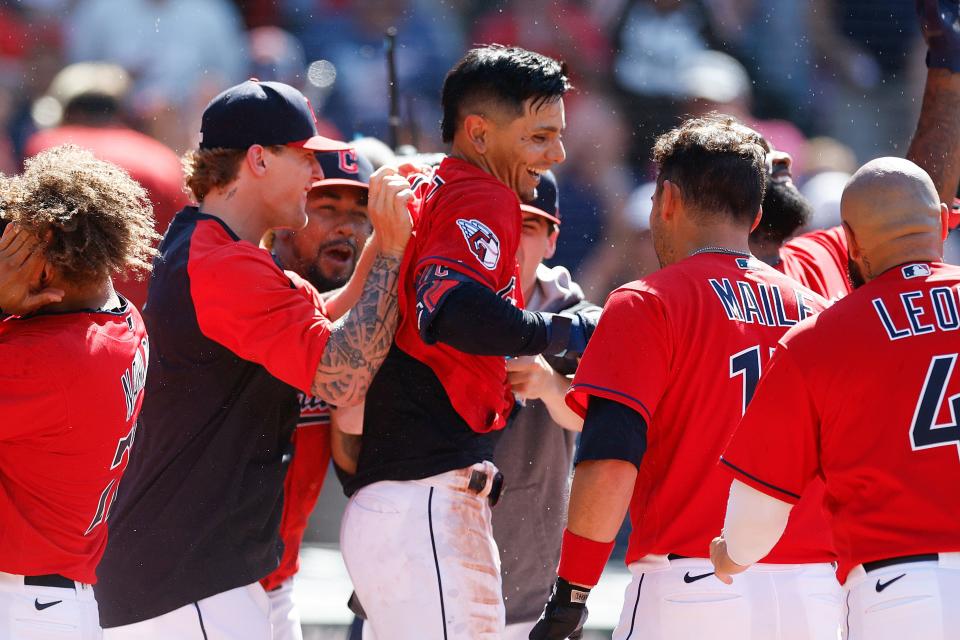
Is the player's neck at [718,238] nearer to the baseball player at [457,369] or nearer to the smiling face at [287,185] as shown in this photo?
the baseball player at [457,369]

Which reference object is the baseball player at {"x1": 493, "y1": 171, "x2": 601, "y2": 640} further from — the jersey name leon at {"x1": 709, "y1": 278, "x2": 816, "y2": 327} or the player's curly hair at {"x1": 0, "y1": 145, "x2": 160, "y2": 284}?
the player's curly hair at {"x1": 0, "y1": 145, "x2": 160, "y2": 284}

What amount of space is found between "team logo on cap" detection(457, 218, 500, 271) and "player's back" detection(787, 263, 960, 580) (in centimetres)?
84

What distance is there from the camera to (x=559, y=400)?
3463 mm

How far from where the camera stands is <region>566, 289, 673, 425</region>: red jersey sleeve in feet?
9.02

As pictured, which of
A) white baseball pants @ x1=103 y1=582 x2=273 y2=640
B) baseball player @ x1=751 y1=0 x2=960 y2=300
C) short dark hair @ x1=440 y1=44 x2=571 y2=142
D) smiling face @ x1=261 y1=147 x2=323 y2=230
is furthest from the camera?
baseball player @ x1=751 y1=0 x2=960 y2=300

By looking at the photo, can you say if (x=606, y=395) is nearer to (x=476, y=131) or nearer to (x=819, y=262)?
(x=476, y=131)

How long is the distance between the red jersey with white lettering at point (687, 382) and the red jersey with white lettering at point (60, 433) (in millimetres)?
1110

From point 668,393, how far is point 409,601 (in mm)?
866

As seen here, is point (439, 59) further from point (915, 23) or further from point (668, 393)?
point (668, 393)

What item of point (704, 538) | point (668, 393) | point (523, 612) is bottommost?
point (523, 612)

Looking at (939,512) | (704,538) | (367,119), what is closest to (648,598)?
(704,538)

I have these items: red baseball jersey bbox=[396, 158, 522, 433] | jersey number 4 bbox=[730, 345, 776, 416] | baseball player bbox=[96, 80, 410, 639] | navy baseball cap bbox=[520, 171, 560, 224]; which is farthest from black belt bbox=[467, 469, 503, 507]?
navy baseball cap bbox=[520, 171, 560, 224]

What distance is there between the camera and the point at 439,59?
323 inches

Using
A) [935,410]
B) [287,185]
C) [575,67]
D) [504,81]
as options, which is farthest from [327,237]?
[575,67]
